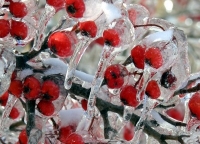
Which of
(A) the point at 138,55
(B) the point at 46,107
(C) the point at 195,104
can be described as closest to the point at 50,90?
(B) the point at 46,107

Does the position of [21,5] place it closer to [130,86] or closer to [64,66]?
[64,66]

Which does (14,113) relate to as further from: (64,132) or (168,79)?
(168,79)

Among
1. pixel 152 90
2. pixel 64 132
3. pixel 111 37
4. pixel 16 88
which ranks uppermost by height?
pixel 111 37

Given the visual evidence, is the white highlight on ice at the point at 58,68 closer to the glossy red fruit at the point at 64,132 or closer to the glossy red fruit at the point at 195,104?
the glossy red fruit at the point at 64,132

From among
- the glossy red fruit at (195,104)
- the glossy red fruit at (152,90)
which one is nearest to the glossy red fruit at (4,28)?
the glossy red fruit at (152,90)

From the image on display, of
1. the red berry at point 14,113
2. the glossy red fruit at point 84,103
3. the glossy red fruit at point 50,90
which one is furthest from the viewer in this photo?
the red berry at point 14,113

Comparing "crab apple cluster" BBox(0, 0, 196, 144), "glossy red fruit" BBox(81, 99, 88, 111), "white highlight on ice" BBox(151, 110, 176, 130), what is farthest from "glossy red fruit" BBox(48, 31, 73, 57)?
"white highlight on ice" BBox(151, 110, 176, 130)
